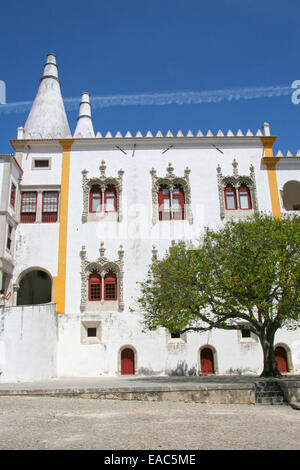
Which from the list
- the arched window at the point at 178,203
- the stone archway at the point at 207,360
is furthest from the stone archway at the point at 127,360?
the arched window at the point at 178,203

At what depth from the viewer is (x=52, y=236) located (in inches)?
989

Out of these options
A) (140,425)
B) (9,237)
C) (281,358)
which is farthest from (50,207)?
(140,425)

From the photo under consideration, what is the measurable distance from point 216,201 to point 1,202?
1302 cm

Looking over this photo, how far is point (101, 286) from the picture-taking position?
24.5 m

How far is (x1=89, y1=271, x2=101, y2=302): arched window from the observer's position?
24.3 meters

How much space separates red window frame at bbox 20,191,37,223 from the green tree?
11.0 metres

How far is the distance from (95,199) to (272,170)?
11.7 metres

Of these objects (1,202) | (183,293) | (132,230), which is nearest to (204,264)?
(183,293)

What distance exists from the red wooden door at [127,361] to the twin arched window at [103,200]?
870 centimetres

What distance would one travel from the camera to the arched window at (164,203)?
26.0 meters

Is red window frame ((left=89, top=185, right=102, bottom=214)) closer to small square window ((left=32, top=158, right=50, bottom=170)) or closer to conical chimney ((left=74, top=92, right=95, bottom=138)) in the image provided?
small square window ((left=32, top=158, right=50, bottom=170))

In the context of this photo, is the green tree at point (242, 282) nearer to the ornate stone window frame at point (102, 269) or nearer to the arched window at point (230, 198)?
the ornate stone window frame at point (102, 269)

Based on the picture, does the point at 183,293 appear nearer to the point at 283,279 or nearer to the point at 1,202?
the point at 283,279

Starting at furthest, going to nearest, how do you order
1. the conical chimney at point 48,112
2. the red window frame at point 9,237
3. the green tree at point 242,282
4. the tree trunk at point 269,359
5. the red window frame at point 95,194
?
the conical chimney at point 48,112
the red window frame at point 95,194
the red window frame at point 9,237
the tree trunk at point 269,359
the green tree at point 242,282
